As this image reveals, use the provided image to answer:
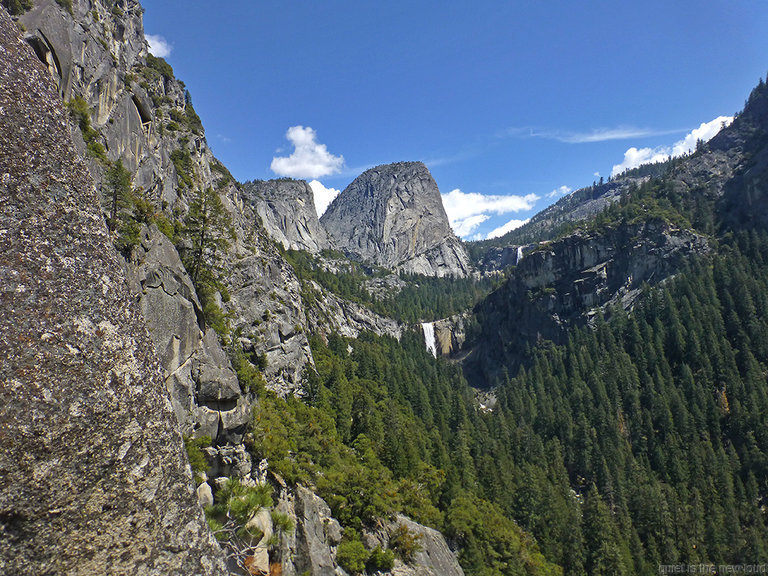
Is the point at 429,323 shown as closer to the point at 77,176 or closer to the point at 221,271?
the point at 221,271

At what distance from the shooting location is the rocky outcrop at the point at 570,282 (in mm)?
134875

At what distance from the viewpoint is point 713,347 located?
315 ft

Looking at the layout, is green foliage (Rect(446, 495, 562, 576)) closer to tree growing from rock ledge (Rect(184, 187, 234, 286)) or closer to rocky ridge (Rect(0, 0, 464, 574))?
rocky ridge (Rect(0, 0, 464, 574))

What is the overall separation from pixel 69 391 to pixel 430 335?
179 metres

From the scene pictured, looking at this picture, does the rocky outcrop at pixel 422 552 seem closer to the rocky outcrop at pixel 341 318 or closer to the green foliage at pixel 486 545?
the green foliage at pixel 486 545

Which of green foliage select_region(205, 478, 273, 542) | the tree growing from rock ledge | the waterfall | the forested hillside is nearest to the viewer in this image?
green foliage select_region(205, 478, 273, 542)

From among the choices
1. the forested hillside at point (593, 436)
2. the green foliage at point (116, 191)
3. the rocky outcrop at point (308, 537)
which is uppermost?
the green foliage at point (116, 191)

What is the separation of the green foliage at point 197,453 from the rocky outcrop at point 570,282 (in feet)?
471

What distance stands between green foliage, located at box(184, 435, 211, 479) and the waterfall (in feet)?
517

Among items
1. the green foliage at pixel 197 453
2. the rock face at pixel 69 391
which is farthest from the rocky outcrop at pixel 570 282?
the rock face at pixel 69 391

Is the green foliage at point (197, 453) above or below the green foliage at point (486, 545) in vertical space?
above

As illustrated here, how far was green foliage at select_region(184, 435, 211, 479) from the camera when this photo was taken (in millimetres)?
17342

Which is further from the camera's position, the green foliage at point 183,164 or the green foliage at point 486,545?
the green foliage at point 183,164

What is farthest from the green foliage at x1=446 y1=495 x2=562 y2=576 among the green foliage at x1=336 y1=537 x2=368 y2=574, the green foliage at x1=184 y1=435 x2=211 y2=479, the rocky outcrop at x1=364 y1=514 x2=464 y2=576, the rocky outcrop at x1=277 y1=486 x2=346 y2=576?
the green foliage at x1=184 y1=435 x2=211 y2=479
